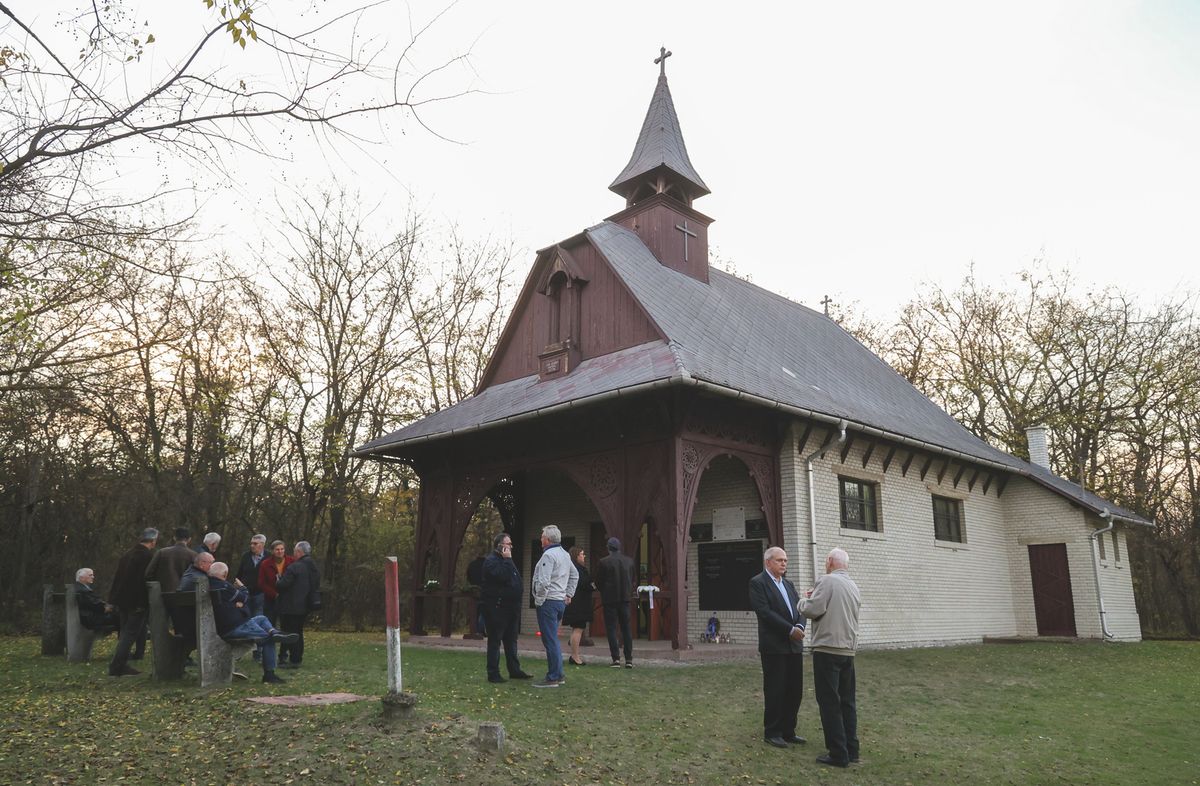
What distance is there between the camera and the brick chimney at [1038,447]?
24.6 metres

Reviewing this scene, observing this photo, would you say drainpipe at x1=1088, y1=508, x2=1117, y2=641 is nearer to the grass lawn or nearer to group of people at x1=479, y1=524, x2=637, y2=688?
the grass lawn

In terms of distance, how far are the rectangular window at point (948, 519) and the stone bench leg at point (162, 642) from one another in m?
14.9

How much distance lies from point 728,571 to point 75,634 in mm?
9992

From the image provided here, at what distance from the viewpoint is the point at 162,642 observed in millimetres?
8281

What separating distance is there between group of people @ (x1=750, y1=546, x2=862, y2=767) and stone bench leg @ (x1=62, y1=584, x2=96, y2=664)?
29.8 feet

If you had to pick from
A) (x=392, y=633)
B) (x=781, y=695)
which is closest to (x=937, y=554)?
(x=781, y=695)

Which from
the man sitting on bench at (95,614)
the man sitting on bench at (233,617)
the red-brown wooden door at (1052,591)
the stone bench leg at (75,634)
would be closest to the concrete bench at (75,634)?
the stone bench leg at (75,634)

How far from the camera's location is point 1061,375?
29.8m

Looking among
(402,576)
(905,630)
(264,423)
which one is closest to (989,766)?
(905,630)

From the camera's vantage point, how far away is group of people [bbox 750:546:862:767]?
21.0 feet

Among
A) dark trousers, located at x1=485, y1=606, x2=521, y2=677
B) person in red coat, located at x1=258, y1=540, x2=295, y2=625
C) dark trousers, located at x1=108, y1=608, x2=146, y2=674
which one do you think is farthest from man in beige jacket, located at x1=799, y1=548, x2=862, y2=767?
dark trousers, located at x1=108, y1=608, x2=146, y2=674

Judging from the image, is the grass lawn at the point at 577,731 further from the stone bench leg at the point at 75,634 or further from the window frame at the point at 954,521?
the window frame at the point at 954,521

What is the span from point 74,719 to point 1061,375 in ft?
102

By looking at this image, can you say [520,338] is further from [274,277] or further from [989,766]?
[989,766]
